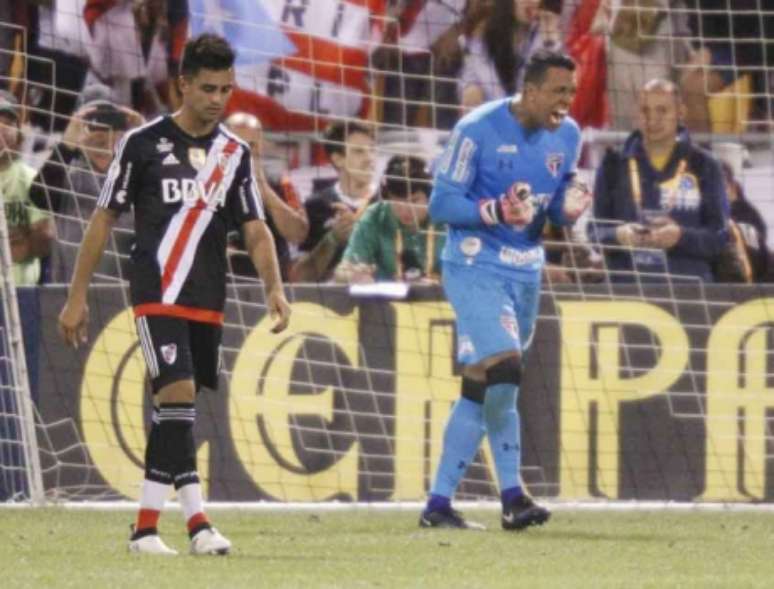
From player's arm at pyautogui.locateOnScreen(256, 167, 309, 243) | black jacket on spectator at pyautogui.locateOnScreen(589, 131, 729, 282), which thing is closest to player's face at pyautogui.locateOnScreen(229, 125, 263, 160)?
player's arm at pyautogui.locateOnScreen(256, 167, 309, 243)

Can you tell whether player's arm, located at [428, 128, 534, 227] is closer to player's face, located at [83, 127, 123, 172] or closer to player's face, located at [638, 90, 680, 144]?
player's face, located at [83, 127, 123, 172]

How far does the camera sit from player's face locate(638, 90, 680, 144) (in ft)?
39.6

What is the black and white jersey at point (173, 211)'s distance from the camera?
802 cm

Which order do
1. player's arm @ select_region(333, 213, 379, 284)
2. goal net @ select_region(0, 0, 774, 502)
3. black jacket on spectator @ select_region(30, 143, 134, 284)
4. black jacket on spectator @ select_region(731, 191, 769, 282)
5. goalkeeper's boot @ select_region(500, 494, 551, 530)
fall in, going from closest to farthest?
goalkeeper's boot @ select_region(500, 494, 551, 530) → goal net @ select_region(0, 0, 774, 502) → black jacket on spectator @ select_region(30, 143, 134, 284) → player's arm @ select_region(333, 213, 379, 284) → black jacket on spectator @ select_region(731, 191, 769, 282)

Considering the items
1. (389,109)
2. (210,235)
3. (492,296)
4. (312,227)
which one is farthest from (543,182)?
(389,109)

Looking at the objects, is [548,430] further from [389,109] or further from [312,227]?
[389,109]

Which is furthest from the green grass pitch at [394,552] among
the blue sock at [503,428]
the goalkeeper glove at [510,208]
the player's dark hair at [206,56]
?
the player's dark hair at [206,56]

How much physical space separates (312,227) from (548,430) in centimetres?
199

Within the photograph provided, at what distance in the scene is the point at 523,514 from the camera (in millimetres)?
9141

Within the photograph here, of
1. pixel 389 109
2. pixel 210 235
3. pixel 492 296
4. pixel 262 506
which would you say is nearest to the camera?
pixel 210 235

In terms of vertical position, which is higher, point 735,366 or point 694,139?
point 694,139

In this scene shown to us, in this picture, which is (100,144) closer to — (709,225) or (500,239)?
(500,239)

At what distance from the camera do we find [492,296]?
9289mm

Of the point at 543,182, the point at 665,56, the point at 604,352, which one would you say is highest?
the point at 665,56
